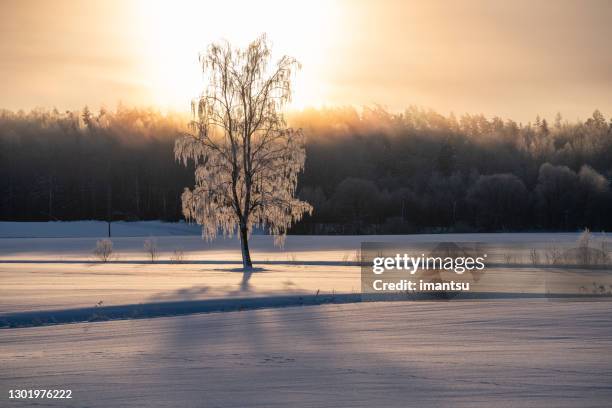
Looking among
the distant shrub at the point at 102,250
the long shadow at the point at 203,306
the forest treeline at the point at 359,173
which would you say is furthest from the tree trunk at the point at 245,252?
the forest treeline at the point at 359,173

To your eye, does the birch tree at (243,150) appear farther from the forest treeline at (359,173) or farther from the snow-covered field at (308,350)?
the forest treeline at (359,173)

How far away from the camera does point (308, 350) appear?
934cm

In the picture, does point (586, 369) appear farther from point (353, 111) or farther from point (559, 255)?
point (353, 111)

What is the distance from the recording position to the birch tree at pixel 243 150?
28172 mm

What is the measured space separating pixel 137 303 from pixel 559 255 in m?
21.0

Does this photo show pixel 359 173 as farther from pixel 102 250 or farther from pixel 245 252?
pixel 245 252

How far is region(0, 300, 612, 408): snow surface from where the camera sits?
675cm

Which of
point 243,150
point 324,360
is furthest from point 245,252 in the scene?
point 324,360

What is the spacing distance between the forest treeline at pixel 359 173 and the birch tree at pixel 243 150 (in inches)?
1663

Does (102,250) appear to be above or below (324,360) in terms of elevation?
above

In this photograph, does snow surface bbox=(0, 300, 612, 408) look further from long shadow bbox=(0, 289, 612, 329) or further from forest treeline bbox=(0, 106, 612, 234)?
forest treeline bbox=(0, 106, 612, 234)

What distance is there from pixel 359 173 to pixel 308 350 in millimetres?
86892

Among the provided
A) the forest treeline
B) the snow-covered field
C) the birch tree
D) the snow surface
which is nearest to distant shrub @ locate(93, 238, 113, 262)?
the birch tree

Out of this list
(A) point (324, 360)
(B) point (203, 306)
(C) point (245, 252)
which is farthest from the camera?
(C) point (245, 252)
